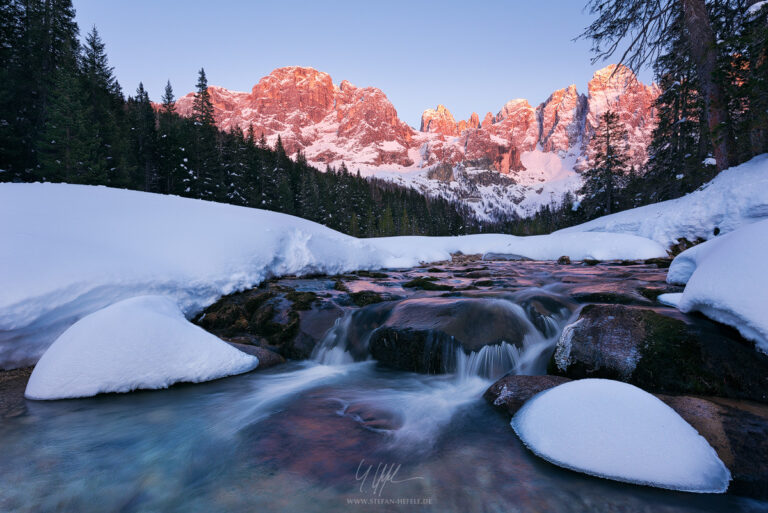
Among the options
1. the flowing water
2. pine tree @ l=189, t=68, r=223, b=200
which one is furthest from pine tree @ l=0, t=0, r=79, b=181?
the flowing water

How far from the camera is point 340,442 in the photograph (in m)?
2.59

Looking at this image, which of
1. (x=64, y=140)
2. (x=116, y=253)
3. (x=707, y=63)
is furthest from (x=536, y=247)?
(x=64, y=140)

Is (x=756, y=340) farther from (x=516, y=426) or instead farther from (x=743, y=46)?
(x=743, y=46)

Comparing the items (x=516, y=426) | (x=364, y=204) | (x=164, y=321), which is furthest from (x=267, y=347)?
(x=364, y=204)

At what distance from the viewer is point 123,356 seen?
3.36 metres

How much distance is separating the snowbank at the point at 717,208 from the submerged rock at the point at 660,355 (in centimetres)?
886

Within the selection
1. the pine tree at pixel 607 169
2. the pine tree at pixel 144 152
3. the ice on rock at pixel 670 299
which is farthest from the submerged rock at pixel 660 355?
the pine tree at pixel 144 152

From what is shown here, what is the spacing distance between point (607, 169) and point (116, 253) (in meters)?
29.8

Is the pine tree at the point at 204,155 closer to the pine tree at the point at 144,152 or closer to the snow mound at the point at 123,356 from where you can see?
the pine tree at the point at 144,152

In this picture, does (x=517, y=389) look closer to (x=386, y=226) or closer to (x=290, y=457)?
(x=290, y=457)

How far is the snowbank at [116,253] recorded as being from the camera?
3781 mm

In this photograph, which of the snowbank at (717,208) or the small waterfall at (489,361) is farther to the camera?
the snowbank at (717,208)

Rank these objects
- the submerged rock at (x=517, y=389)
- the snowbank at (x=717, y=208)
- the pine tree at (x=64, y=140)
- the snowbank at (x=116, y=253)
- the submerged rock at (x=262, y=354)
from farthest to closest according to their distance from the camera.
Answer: the pine tree at (x=64, y=140)
the snowbank at (x=717, y=208)
the submerged rock at (x=262, y=354)
the snowbank at (x=116, y=253)
the submerged rock at (x=517, y=389)

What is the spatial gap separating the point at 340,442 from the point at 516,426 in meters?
1.52
